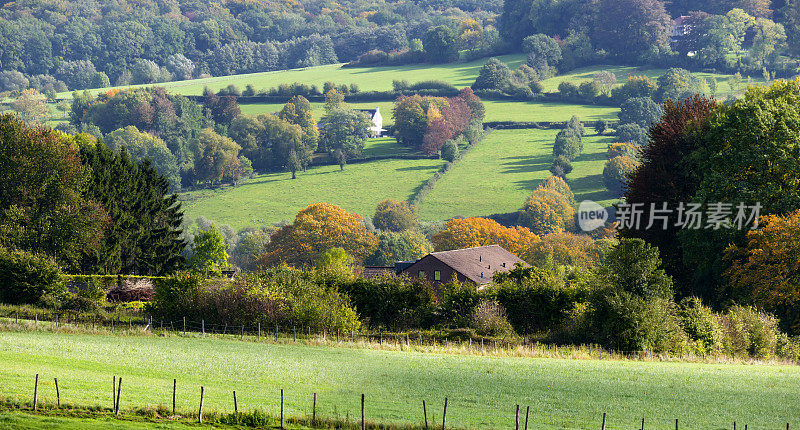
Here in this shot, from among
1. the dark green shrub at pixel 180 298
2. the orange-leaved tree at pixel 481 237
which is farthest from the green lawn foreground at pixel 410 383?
the orange-leaved tree at pixel 481 237

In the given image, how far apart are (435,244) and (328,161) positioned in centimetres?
6154

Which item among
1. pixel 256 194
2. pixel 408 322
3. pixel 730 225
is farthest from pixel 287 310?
pixel 256 194

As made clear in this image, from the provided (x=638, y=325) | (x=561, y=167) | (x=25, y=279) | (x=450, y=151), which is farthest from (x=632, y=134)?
(x=25, y=279)

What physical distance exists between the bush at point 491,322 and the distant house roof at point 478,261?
2848cm

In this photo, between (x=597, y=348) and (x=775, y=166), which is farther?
(x=775, y=166)

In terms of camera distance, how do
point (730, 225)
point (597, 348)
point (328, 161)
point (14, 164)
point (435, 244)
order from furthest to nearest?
point (328, 161), point (435, 244), point (14, 164), point (730, 225), point (597, 348)

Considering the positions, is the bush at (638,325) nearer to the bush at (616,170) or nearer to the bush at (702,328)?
the bush at (702,328)

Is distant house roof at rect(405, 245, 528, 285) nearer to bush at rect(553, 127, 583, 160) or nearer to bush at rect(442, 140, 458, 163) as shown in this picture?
bush at rect(553, 127, 583, 160)

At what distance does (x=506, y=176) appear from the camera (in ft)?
555

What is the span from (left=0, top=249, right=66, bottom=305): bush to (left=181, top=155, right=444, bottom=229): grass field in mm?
87109

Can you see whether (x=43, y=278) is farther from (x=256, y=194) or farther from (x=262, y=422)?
(x=256, y=194)

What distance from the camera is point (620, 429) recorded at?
30094mm

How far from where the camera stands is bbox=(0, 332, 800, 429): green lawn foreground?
105 feet

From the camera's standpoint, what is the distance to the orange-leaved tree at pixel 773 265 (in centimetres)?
5456
